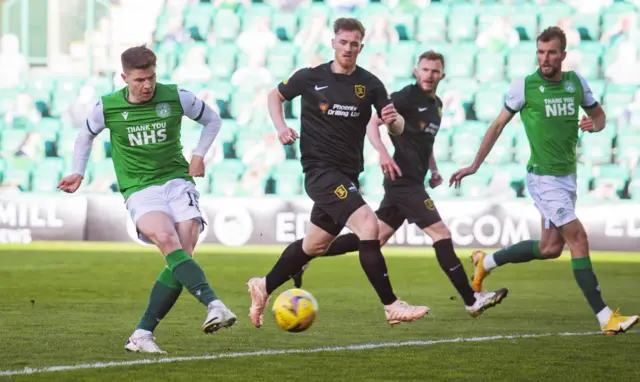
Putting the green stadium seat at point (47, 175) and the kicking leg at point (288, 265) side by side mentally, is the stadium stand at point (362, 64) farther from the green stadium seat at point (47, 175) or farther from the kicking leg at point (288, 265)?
the kicking leg at point (288, 265)

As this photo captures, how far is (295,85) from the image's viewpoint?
733 centimetres

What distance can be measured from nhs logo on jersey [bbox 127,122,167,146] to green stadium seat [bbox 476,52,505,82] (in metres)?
12.6

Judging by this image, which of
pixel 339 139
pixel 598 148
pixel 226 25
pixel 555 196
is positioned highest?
pixel 226 25

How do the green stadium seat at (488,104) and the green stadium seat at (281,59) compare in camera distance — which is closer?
the green stadium seat at (488,104)

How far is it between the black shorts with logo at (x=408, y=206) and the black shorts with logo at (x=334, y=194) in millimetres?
1336

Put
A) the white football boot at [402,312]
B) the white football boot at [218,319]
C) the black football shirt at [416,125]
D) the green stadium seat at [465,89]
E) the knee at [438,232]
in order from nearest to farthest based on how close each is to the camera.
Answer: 1. the white football boot at [218,319]
2. the white football boot at [402,312]
3. the knee at [438,232]
4. the black football shirt at [416,125]
5. the green stadium seat at [465,89]

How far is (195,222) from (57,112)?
1383cm

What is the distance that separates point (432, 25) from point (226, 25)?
3.53m

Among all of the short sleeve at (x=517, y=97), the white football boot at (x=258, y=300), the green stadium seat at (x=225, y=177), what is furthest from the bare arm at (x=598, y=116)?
the green stadium seat at (x=225, y=177)

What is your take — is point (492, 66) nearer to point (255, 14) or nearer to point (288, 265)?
point (255, 14)

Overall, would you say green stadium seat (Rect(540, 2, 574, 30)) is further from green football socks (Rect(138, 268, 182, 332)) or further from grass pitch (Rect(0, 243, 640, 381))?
green football socks (Rect(138, 268, 182, 332))

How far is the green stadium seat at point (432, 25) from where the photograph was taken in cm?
1884

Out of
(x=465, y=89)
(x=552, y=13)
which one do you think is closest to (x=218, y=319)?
(x=465, y=89)

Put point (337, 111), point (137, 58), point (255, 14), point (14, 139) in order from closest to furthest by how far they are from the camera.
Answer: point (137, 58) → point (337, 111) → point (14, 139) → point (255, 14)
